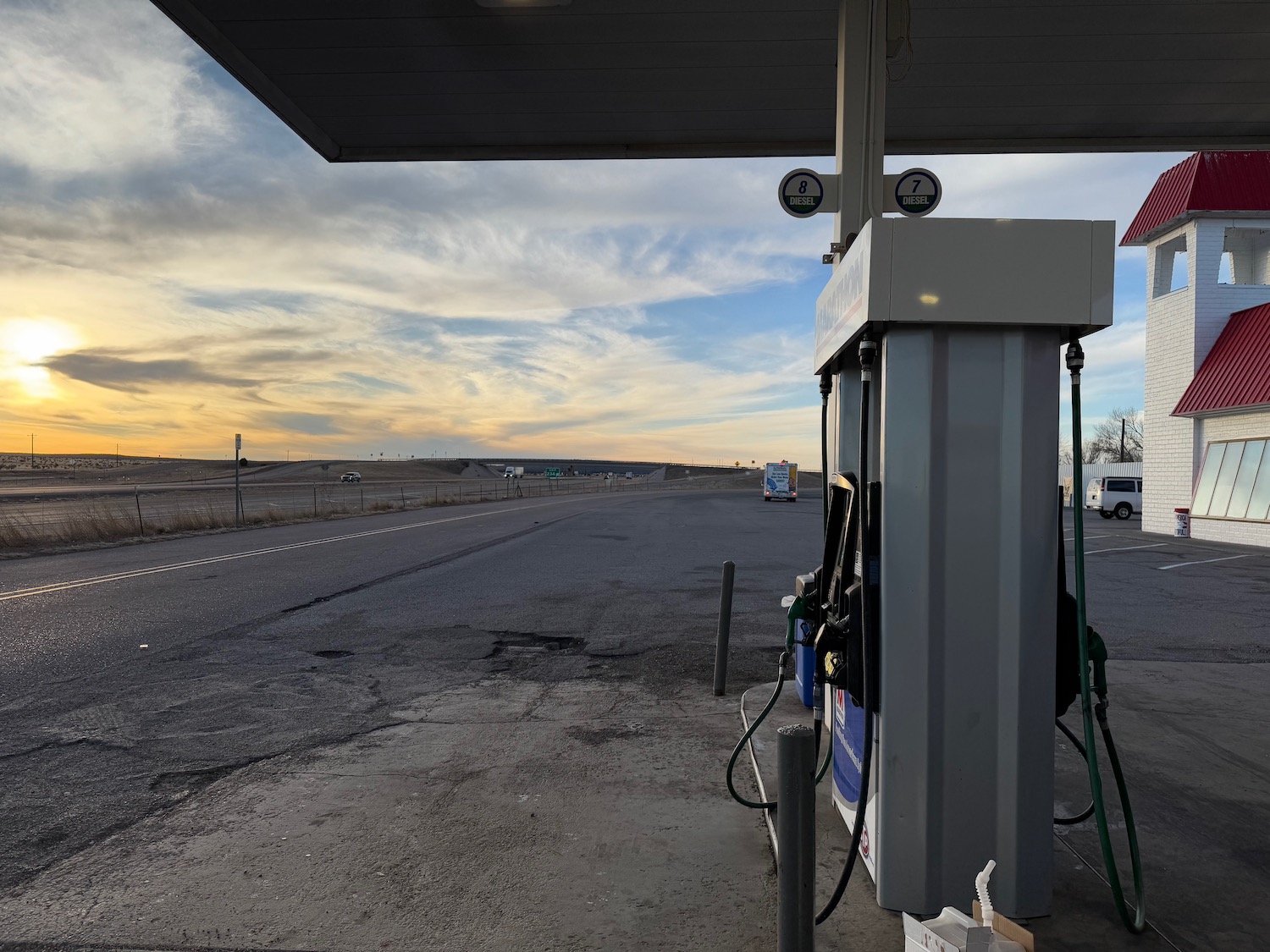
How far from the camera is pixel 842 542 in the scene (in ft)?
12.1

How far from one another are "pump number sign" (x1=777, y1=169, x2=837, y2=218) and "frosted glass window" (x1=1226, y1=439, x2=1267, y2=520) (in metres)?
20.9

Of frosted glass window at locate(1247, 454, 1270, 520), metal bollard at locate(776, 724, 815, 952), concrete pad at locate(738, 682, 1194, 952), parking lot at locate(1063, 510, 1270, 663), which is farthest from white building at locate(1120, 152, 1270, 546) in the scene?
metal bollard at locate(776, 724, 815, 952)

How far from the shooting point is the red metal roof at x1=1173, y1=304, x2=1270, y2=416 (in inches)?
837

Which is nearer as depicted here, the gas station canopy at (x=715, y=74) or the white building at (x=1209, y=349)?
the gas station canopy at (x=715, y=74)

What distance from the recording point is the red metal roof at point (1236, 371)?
21250mm

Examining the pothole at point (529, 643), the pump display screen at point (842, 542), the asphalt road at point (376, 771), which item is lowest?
the pothole at point (529, 643)

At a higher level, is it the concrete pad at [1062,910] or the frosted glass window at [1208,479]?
the frosted glass window at [1208,479]

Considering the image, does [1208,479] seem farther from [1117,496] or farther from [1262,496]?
[1117,496]

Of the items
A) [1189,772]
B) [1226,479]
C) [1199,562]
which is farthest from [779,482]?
[1189,772]

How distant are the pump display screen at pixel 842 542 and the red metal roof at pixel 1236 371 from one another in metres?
22.3

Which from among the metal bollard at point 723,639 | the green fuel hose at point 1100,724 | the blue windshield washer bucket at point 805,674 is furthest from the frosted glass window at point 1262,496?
the green fuel hose at point 1100,724

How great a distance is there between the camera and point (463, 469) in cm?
17162

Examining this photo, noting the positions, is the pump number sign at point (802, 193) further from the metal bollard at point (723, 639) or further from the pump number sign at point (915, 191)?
the metal bollard at point (723, 639)

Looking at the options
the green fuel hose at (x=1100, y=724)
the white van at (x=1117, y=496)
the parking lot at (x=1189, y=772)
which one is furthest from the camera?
the white van at (x=1117, y=496)
